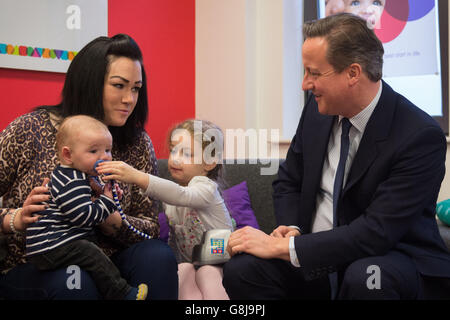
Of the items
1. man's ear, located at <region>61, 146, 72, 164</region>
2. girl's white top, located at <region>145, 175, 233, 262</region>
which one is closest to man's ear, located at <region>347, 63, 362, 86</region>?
girl's white top, located at <region>145, 175, 233, 262</region>

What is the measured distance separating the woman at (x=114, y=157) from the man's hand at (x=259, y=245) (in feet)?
0.96

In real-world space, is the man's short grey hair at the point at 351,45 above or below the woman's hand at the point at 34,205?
above

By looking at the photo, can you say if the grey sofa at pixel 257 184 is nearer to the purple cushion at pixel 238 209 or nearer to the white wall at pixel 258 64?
the purple cushion at pixel 238 209

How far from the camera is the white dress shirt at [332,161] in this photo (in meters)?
1.65

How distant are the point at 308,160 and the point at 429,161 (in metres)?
0.44

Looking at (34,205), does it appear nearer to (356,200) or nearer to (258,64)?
(356,200)

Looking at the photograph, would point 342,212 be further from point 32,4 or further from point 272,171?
point 32,4

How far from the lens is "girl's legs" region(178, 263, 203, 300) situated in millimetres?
1898

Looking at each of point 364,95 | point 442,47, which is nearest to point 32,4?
point 364,95

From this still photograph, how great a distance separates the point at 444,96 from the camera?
2684mm

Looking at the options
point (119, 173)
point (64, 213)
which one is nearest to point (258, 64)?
point (119, 173)

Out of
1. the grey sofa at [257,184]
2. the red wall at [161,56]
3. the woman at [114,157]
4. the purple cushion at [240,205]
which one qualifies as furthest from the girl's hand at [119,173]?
the red wall at [161,56]

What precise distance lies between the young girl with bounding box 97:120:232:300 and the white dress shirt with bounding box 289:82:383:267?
48 centimetres
